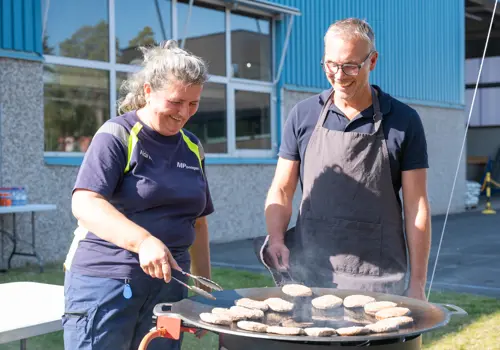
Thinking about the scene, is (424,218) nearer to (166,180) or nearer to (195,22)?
(166,180)

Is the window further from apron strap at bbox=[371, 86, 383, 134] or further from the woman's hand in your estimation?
the woman's hand

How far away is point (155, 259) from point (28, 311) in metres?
0.91

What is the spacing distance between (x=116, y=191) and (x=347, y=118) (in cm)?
99

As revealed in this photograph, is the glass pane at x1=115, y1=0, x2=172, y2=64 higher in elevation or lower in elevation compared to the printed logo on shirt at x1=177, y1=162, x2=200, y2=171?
higher

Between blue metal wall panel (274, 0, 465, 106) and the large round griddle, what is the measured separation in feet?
28.0

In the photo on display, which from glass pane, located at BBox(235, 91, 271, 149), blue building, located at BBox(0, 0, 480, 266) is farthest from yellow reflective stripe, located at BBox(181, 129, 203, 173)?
glass pane, located at BBox(235, 91, 271, 149)

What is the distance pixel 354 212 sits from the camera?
264cm

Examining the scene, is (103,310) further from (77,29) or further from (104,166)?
(77,29)

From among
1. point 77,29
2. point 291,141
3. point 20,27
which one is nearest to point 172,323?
point 291,141

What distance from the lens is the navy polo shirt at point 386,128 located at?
2.57 metres

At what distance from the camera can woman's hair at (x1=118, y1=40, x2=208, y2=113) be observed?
2164 mm

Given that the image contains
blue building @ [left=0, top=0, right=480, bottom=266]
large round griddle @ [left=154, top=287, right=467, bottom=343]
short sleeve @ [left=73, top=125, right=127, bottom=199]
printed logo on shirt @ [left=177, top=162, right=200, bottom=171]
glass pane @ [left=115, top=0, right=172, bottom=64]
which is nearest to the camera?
large round griddle @ [left=154, top=287, right=467, bottom=343]

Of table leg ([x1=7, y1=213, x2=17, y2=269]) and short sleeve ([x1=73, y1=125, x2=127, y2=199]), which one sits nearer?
short sleeve ([x1=73, y1=125, x2=127, y2=199])

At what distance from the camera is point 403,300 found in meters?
2.42
